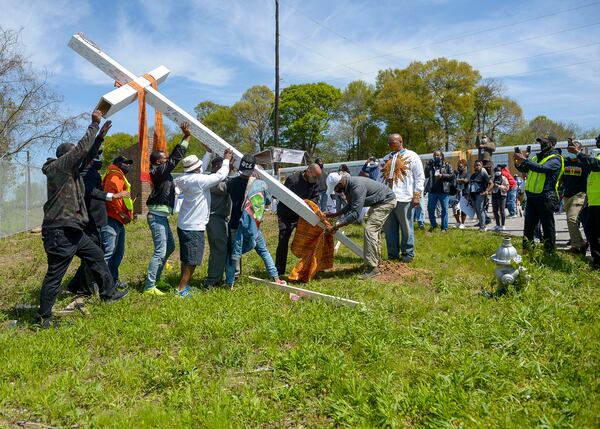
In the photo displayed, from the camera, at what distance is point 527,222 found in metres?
7.11

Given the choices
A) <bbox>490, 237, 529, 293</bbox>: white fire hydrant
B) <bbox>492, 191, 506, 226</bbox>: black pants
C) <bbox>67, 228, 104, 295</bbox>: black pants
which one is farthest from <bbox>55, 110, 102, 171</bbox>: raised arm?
<bbox>492, 191, 506, 226</bbox>: black pants

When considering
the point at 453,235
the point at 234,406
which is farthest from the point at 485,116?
the point at 234,406

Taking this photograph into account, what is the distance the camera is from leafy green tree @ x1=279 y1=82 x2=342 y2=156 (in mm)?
52156

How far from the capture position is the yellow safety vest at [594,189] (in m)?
6.26

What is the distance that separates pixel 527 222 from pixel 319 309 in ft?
13.6

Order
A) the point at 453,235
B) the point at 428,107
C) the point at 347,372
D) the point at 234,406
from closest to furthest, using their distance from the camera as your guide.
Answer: the point at 234,406 < the point at 347,372 < the point at 453,235 < the point at 428,107

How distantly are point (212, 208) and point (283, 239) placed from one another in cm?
130

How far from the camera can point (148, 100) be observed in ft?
18.4

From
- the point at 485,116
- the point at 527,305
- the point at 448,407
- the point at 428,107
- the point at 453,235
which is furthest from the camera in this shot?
the point at 485,116

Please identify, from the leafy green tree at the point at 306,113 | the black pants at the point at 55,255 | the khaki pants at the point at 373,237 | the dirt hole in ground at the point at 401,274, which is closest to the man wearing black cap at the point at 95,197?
the black pants at the point at 55,255

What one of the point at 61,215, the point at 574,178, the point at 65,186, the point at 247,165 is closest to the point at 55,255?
the point at 61,215

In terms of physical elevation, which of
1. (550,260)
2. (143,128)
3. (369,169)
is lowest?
(550,260)

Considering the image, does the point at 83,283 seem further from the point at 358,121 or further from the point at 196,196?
the point at 358,121

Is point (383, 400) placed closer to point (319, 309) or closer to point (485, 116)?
point (319, 309)
